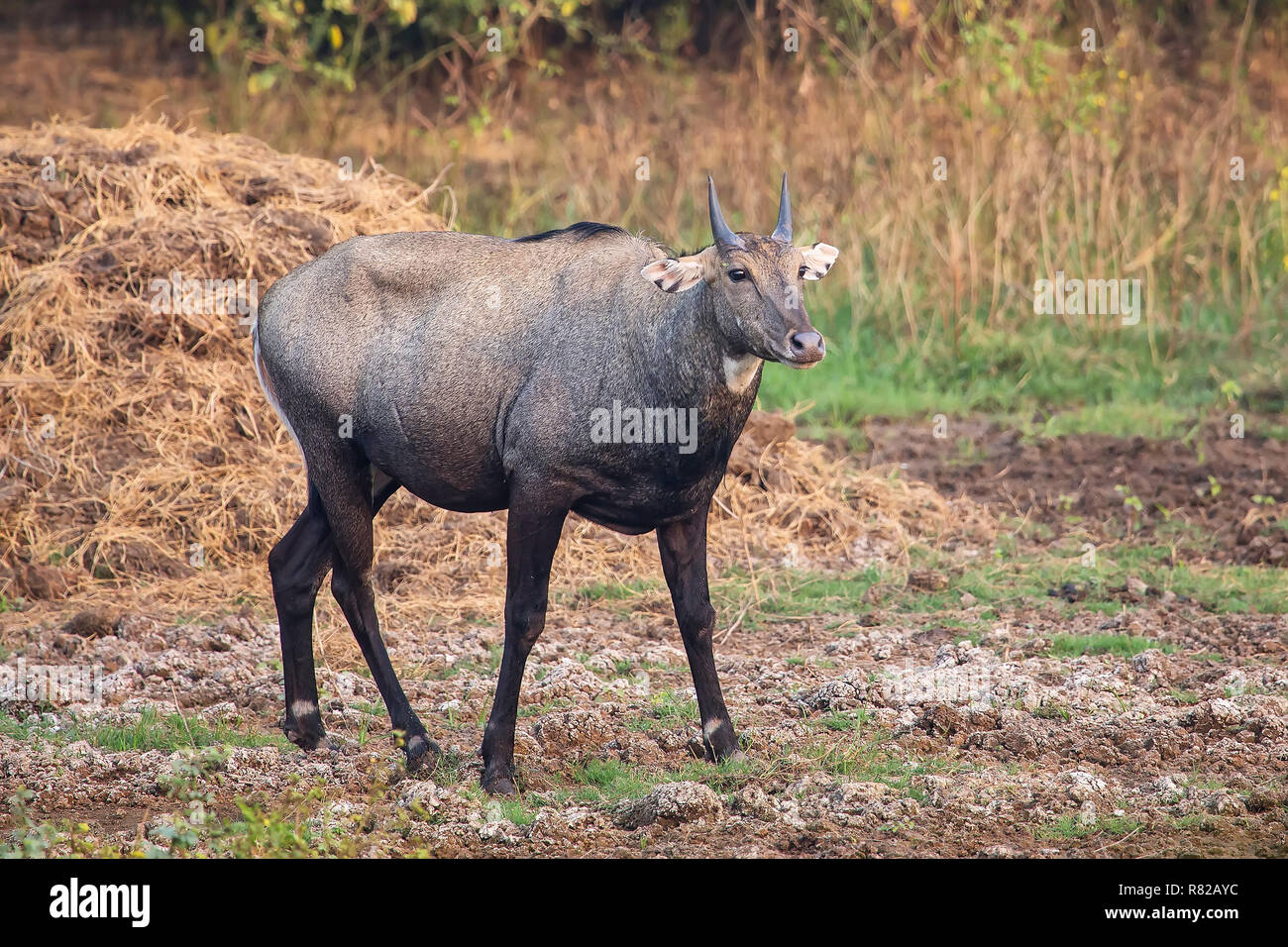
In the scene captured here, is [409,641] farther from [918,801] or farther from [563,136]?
[563,136]

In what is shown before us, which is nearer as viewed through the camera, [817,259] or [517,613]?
[817,259]

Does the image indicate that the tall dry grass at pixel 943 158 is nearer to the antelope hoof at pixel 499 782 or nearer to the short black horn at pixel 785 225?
the short black horn at pixel 785 225

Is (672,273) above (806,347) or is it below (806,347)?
above

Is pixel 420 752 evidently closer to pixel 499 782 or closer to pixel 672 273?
pixel 499 782

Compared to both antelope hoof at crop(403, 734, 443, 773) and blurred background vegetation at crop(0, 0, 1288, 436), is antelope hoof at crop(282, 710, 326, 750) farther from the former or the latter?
blurred background vegetation at crop(0, 0, 1288, 436)

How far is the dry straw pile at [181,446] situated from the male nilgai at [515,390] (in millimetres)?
1898

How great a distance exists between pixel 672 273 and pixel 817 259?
21.9 inches

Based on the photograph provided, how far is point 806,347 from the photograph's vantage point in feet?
15.9

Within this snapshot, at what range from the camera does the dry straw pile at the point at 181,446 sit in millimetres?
8070

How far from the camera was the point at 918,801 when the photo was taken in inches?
206

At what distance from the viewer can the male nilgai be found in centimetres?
529

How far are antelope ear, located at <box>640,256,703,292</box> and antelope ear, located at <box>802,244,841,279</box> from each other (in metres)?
0.40

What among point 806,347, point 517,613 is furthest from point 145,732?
point 806,347

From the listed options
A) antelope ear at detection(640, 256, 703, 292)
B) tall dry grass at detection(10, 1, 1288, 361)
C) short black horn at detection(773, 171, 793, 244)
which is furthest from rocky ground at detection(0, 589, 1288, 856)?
tall dry grass at detection(10, 1, 1288, 361)
